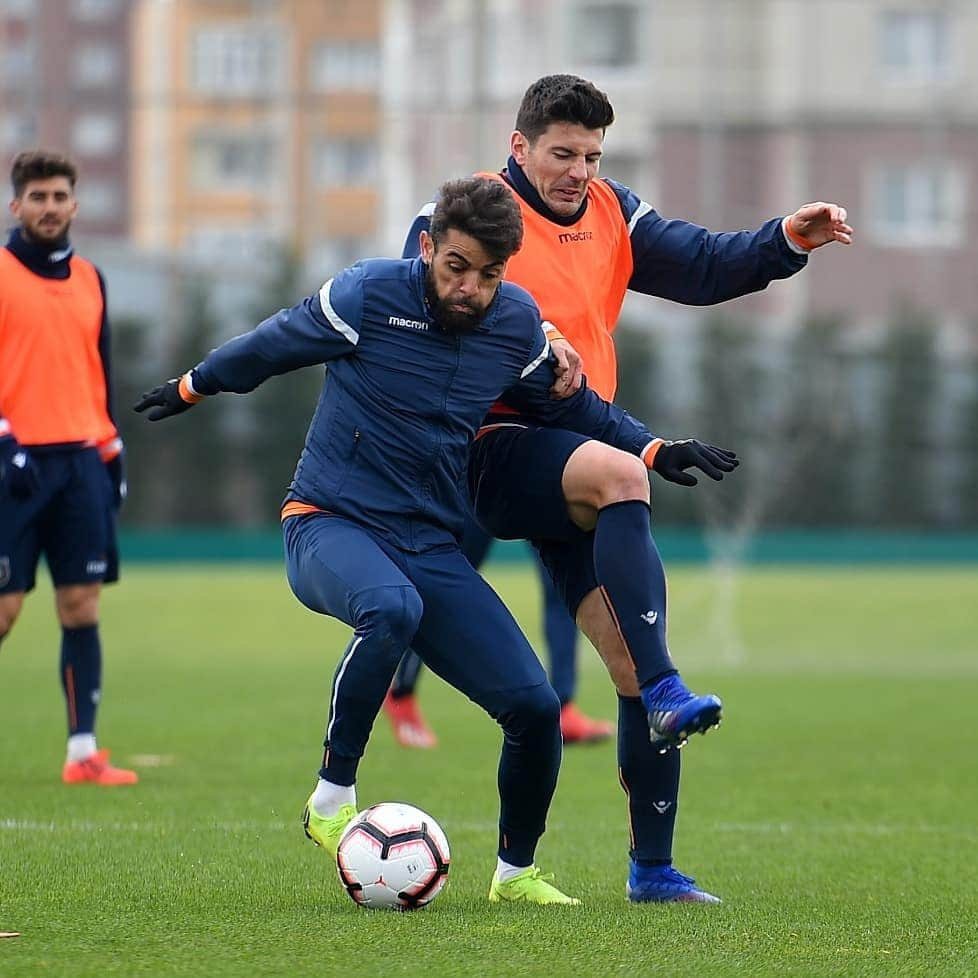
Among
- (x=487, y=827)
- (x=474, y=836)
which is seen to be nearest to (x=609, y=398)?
(x=474, y=836)

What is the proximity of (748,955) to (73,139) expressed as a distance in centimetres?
2710

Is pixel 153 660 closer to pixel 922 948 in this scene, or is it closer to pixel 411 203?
pixel 922 948

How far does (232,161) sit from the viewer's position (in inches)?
1180

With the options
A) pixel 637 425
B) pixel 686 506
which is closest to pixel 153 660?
pixel 637 425

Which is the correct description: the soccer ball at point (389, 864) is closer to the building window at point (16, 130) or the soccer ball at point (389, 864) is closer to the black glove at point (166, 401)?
the black glove at point (166, 401)

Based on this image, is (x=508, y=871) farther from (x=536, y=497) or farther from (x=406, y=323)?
(x=406, y=323)

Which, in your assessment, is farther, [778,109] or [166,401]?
[778,109]

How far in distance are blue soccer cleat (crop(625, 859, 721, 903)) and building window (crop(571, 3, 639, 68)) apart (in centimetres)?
2714

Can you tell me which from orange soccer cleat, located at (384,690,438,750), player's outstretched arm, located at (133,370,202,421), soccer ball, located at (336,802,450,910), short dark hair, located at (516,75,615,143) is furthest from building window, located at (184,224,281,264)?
soccer ball, located at (336,802,450,910)

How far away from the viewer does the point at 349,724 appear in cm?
507

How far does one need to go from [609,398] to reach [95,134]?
25194 mm

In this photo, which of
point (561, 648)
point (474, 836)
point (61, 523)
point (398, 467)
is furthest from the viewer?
point (561, 648)

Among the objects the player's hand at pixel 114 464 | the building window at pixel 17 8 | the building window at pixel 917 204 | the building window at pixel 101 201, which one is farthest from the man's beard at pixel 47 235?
the building window at pixel 917 204

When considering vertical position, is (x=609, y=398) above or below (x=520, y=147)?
below
